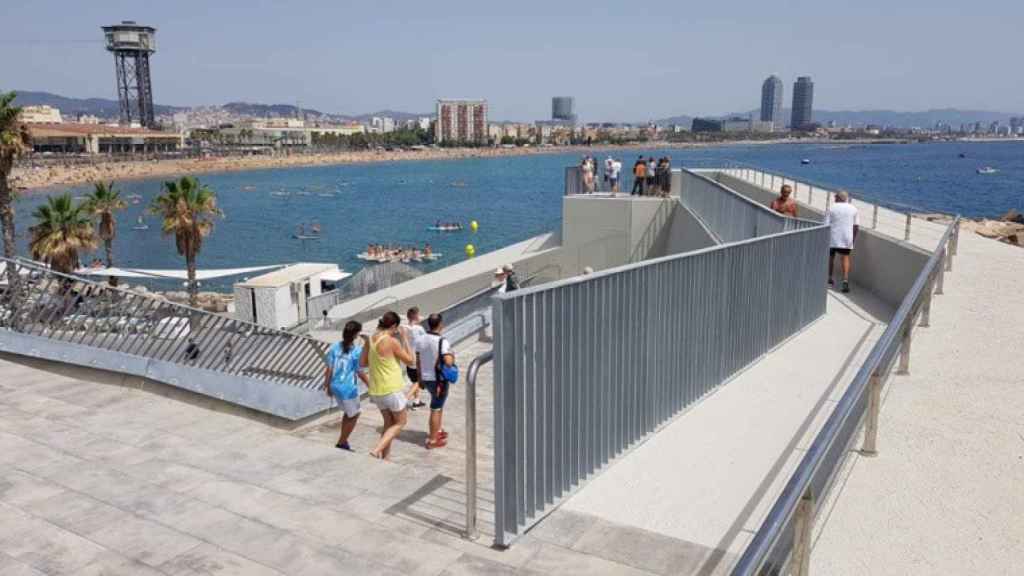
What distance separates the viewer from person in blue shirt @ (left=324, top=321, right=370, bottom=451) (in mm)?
7414

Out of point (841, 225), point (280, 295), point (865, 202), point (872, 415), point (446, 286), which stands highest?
point (841, 225)

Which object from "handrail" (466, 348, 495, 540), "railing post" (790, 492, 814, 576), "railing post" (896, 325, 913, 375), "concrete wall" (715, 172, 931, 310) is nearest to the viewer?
"railing post" (790, 492, 814, 576)

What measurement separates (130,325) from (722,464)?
730 cm

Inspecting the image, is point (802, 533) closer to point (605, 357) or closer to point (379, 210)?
point (605, 357)

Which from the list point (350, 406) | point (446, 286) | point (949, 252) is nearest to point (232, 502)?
point (350, 406)

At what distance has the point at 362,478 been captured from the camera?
632cm

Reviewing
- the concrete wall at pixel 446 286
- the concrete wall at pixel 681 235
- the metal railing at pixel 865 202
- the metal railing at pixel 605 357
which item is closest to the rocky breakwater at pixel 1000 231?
the metal railing at pixel 865 202

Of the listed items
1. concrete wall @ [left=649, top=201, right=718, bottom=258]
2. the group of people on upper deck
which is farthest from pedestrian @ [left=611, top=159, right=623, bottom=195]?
the group of people on upper deck

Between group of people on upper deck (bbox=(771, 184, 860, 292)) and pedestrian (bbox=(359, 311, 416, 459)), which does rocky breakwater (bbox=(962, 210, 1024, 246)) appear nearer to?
group of people on upper deck (bbox=(771, 184, 860, 292))

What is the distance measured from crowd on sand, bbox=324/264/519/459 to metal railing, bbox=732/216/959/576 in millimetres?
3840

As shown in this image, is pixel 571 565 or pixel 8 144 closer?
pixel 571 565

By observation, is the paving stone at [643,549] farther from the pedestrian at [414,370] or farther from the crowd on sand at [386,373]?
the pedestrian at [414,370]

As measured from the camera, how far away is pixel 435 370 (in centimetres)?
794

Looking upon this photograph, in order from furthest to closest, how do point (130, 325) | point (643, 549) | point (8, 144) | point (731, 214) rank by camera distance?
point (8, 144) < point (731, 214) < point (130, 325) < point (643, 549)
